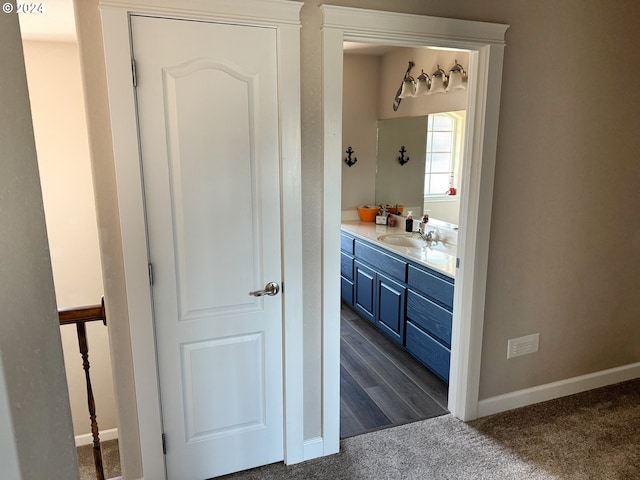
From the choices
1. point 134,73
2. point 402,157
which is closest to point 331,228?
point 134,73

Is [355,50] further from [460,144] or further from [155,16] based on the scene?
[155,16]

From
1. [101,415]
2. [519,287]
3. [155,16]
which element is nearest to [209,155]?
[155,16]

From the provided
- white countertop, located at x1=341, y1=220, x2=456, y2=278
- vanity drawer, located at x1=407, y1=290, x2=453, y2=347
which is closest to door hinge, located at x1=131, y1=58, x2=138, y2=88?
white countertop, located at x1=341, y1=220, x2=456, y2=278

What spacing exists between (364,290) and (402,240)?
0.55 meters

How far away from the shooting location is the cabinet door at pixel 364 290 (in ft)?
12.3

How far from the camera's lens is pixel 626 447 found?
2.32 meters

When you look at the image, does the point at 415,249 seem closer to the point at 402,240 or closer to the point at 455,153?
the point at 402,240

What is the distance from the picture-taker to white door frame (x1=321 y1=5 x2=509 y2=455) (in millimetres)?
1953

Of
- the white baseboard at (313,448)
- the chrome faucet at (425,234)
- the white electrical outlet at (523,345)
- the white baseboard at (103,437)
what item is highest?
the chrome faucet at (425,234)

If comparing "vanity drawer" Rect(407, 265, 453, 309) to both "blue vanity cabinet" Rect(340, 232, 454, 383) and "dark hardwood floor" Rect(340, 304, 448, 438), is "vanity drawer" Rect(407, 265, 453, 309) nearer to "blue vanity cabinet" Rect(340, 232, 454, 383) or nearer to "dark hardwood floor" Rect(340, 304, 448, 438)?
"blue vanity cabinet" Rect(340, 232, 454, 383)

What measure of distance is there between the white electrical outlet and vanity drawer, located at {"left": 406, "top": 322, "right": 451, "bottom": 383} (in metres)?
0.38

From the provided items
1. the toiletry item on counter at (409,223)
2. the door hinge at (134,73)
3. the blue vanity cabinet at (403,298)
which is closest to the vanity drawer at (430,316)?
the blue vanity cabinet at (403,298)

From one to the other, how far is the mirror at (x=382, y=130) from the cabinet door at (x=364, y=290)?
75cm

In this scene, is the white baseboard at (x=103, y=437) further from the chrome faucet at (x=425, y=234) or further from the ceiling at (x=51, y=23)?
the chrome faucet at (x=425, y=234)
